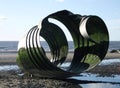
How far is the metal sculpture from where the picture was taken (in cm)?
2819

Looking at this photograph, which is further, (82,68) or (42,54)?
(82,68)

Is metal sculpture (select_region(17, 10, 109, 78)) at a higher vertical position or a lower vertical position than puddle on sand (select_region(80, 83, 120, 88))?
higher

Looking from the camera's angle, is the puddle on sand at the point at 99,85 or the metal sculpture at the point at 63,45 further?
the metal sculpture at the point at 63,45

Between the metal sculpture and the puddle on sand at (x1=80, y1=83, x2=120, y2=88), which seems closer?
the puddle on sand at (x1=80, y1=83, x2=120, y2=88)

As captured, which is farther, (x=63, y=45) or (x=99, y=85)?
(x=63, y=45)

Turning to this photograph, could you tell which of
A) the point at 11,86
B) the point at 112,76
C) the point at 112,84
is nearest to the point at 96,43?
the point at 112,76

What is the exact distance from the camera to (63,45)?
116 feet

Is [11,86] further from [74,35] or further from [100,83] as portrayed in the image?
[74,35]

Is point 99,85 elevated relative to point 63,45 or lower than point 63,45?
lower

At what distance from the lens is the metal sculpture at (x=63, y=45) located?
92.5 feet

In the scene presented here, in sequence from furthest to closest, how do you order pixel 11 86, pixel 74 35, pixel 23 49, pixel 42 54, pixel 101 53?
pixel 74 35, pixel 101 53, pixel 23 49, pixel 42 54, pixel 11 86

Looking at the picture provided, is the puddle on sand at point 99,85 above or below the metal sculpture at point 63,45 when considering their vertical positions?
below

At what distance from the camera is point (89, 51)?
33.0 metres

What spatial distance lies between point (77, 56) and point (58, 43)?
2753 mm
